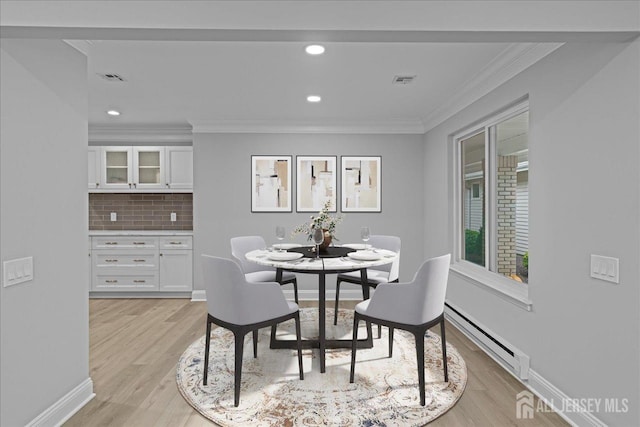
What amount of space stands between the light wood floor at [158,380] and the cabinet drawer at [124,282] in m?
0.72

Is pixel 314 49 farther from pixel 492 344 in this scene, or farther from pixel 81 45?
pixel 492 344

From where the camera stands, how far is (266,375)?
9.30 feet

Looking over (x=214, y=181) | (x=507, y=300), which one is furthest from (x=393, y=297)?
(x=214, y=181)

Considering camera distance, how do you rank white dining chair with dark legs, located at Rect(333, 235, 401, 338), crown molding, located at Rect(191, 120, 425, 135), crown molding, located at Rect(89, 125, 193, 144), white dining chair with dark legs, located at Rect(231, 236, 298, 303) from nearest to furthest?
white dining chair with dark legs, located at Rect(333, 235, 401, 338) → white dining chair with dark legs, located at Rect(231, 236, 298, 303) → crown molding, located at Rect(191, 120, 425, 135) → crown molding, located at Rect(89, 125, 193, 144)

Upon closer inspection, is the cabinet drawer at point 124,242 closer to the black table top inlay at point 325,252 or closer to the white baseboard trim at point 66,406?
the black table top inlay at point 325,252

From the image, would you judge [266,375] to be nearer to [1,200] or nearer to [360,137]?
[1,200]

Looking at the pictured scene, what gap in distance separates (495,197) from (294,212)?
2.61 meters

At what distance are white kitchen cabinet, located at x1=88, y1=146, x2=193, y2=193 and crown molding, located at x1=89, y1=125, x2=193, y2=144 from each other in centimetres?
24

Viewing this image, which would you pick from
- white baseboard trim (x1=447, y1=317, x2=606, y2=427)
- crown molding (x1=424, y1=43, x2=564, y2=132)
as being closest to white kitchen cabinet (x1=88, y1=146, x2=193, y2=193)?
crown molding (x1=424, y1=43, x2=564, y2=132)

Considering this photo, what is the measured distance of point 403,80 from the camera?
343 cm

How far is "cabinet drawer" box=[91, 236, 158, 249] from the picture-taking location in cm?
517

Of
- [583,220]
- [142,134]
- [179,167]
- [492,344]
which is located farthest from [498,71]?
[142,134]

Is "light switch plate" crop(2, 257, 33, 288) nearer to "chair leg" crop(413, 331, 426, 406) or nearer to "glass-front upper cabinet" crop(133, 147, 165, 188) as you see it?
"chair leg" crop(413, 331, 426, 406)

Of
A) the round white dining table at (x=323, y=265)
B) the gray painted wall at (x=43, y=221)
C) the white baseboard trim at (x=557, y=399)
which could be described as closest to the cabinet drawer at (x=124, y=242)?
the round white dining table at (x=323, y=265)
